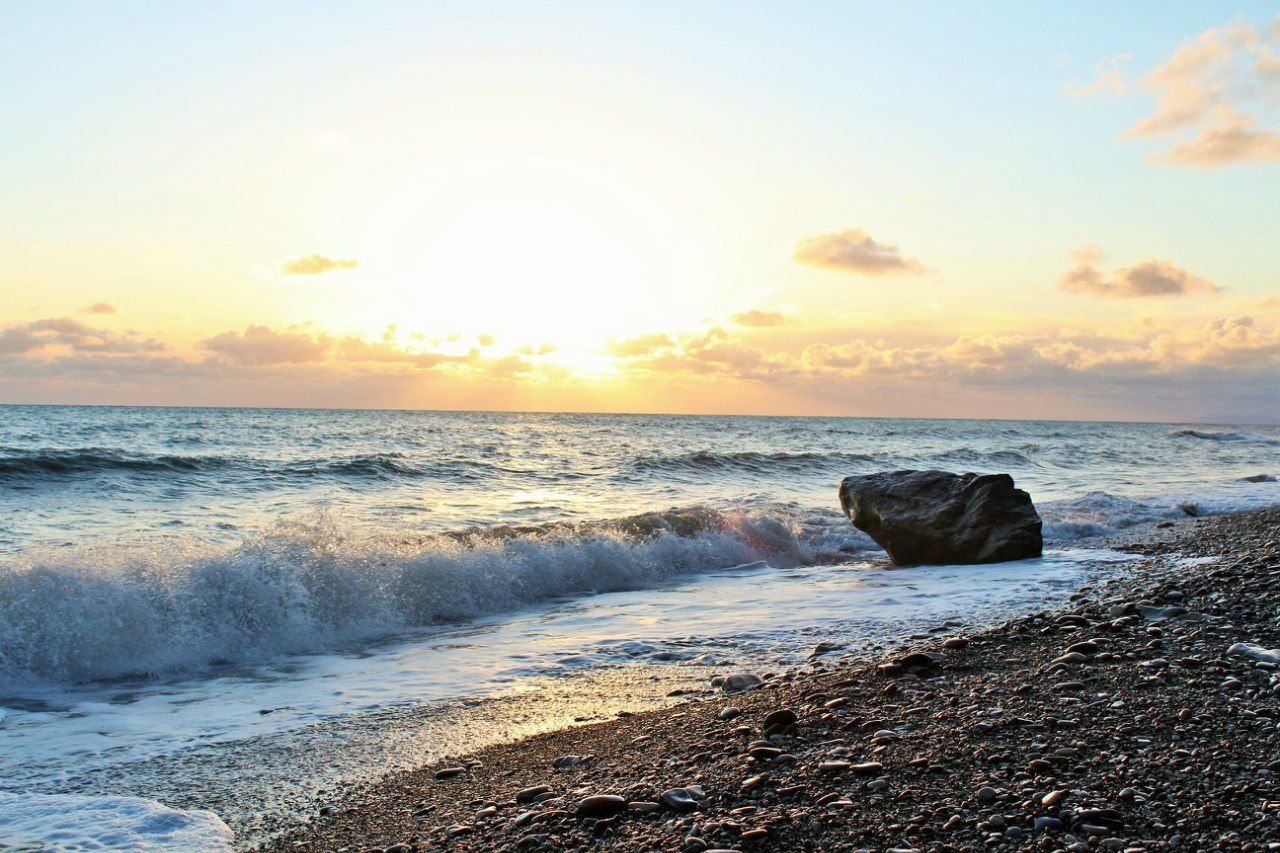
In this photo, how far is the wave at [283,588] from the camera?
7402 mm

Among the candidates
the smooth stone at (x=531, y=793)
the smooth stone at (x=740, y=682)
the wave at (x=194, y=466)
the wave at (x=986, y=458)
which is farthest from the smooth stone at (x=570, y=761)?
the wave at (x=986, y=458)

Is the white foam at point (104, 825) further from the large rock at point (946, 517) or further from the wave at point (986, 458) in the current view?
the wave at point (986, 458)

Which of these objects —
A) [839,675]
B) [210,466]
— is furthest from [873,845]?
[210,466]

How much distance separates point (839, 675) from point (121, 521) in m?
12.9

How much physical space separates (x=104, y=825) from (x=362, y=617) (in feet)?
16.2

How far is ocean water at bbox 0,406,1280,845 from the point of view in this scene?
5023 millimetres

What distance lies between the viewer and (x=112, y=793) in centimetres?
445

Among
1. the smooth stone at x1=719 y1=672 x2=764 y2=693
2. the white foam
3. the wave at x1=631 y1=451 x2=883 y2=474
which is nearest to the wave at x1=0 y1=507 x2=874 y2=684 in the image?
the white foam

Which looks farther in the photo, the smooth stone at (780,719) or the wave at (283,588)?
the wave at (283,588)

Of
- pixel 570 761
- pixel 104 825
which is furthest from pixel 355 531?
A: pixel 570 761

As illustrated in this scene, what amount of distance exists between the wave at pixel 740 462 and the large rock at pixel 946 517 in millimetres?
14696

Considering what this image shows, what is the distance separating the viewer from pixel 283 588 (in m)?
8.75

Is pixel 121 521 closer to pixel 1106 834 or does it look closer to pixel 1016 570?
pixel 1016 570

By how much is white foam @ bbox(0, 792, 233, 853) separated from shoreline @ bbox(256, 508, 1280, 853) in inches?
16.5
